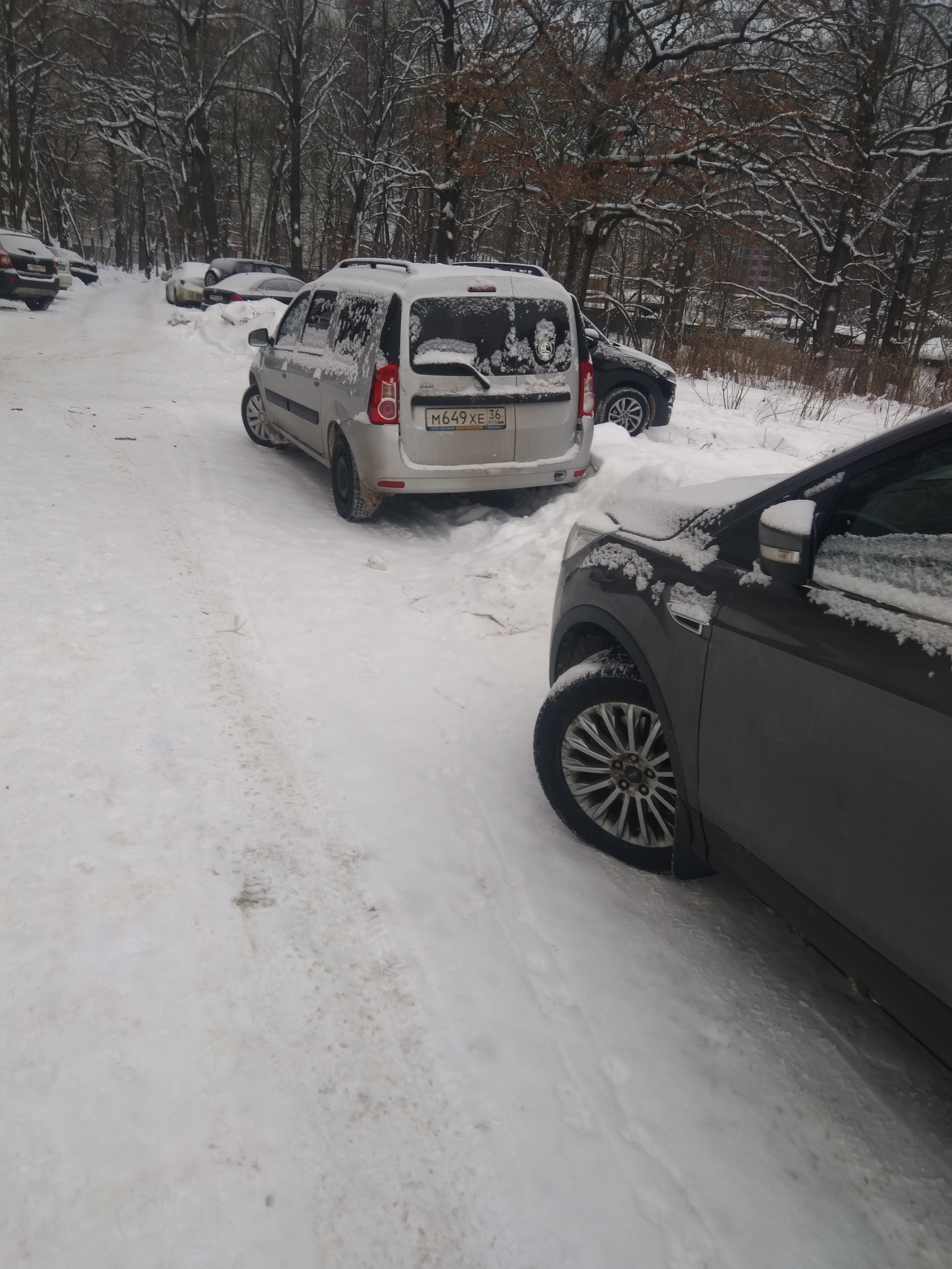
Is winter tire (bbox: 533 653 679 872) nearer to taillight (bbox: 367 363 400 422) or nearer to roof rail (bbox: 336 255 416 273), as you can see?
taillight (bbox: 367 363 400 422)

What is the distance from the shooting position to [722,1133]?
87.0 inches

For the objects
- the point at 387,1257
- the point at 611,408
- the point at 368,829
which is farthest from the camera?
the point at 611,408

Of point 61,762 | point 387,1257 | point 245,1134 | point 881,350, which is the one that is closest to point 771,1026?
point 387,1257

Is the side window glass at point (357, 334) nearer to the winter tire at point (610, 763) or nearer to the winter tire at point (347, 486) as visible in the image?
the winter tire at point (347, 486)

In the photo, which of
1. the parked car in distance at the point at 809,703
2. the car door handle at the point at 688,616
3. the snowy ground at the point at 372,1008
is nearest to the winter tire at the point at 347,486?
the snowy ground at the point at 372,1008

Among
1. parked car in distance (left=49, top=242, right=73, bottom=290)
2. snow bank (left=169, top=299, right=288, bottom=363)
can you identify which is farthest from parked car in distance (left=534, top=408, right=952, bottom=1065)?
parked car in distance (left=49, top=242, right=73, bottom=290)

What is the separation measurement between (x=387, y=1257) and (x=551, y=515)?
5572 mm

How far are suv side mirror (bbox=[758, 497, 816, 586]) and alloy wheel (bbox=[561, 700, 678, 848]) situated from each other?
0.78 meters

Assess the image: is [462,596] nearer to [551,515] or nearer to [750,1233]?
[551,515]

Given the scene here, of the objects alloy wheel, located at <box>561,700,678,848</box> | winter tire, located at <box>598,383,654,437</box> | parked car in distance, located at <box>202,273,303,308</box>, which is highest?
parked car in distance, located at <box>202,273,303,308</box>

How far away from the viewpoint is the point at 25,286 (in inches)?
908

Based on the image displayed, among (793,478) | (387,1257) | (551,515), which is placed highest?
(793,478)

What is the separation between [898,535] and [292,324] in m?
7.47

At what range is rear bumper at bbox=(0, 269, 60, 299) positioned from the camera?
74.3ft
